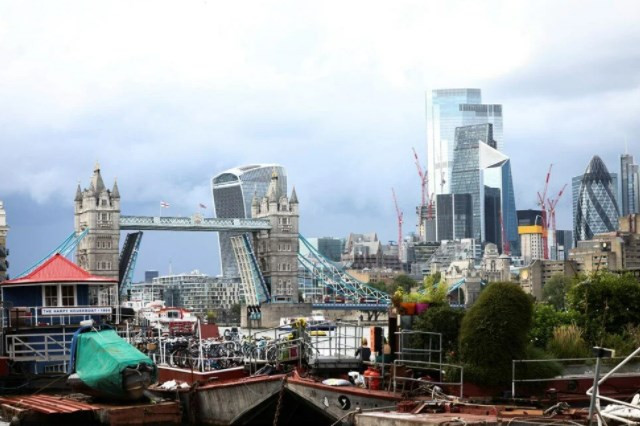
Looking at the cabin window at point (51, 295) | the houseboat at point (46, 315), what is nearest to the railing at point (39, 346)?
the houseboat at point (46, 315)

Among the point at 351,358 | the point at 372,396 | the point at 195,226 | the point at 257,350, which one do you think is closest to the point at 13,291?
the point at 257,350

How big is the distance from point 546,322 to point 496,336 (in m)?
16.4

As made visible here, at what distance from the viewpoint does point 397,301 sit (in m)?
32.8

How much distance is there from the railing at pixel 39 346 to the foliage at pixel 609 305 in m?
15.8

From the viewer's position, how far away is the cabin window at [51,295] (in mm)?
40719

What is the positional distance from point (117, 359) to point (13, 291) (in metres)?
8.84

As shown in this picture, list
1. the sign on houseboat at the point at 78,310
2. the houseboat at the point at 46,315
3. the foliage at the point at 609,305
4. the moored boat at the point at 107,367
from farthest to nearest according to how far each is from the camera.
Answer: the foliage at the point at 609,305 → the sign on houseboat at the point at 78,310 → the houseboat at the point at 46,315 → the moored boat at the point at 107,367

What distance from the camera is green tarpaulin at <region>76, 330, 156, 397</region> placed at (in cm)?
3369

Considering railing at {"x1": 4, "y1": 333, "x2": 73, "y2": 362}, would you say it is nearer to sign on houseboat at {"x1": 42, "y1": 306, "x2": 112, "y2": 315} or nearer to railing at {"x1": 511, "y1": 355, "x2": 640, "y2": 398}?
sign on houseboat at {"x1": 42, "y1": 306, "x2": 112, "y2": 315}

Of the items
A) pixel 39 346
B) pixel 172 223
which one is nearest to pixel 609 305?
pixel 39 346

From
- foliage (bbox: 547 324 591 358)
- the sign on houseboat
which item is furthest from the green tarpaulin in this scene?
foliage (bbox: 547 324 591 358)

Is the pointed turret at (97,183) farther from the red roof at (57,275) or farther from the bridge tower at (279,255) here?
the red roof at (57,275)

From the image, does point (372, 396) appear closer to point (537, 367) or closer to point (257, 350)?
point (537, 367)

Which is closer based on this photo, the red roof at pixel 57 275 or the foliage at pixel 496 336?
the foliage at pixel 496 336
